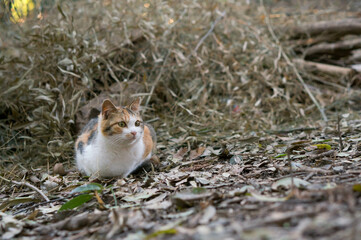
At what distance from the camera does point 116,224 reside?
67.4 inches

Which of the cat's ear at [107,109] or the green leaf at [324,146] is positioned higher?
the cat's ear at [107,109]

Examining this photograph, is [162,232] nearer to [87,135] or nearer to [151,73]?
[87,135]

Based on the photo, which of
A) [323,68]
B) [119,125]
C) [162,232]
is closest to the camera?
[162,232]

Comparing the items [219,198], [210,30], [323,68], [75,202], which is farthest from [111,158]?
[323,68]

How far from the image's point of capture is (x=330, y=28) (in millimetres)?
5926

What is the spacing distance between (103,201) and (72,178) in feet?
3.47

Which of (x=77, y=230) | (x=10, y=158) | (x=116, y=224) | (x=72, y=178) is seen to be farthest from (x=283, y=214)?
(x=10, y=158)

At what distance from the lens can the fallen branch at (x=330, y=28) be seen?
579cm

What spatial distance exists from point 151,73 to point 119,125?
6.06 ft

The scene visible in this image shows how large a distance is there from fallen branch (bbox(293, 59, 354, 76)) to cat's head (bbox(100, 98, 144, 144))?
334 cm

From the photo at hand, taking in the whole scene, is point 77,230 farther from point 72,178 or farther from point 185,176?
point 72,178

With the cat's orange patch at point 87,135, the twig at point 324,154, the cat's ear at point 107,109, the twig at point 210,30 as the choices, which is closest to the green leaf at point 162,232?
the twig at point 324,154

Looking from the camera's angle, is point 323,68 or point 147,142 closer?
point 147,142

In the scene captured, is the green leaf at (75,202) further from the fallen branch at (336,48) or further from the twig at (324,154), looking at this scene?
the fallen branch at (336,48)
